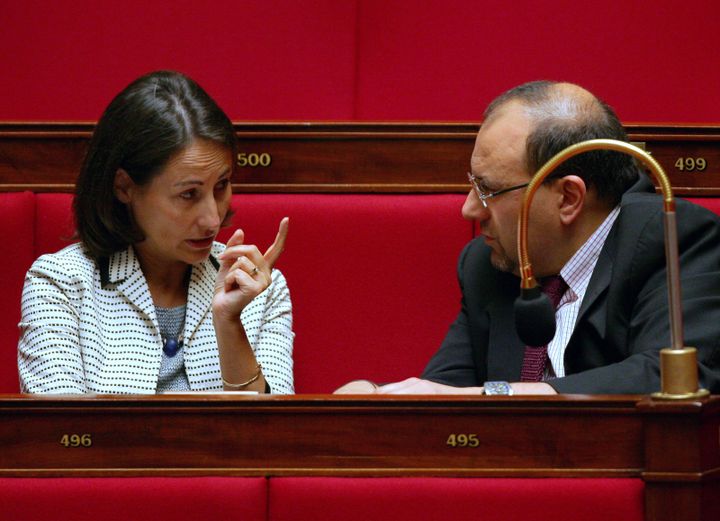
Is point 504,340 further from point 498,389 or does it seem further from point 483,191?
point 498,389

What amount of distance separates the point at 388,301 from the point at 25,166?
1.76ft

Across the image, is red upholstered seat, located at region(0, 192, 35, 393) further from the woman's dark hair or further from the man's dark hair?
the man's dark hair

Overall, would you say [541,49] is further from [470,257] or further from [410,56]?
[470,257]

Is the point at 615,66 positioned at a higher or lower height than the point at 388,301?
higher

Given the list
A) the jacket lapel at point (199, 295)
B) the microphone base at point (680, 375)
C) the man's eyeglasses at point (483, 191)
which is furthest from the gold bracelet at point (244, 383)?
the microphone base at point (680, 375)

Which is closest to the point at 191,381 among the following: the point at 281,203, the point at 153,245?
the point at 153,245

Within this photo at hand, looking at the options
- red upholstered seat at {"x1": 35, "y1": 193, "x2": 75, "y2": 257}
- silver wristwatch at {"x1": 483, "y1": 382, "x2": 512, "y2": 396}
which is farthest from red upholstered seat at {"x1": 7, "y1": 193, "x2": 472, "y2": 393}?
silver wristwatch at {"x1": 483, "y1": 382, "x2": 512, "y2": 396}

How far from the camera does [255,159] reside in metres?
1.79

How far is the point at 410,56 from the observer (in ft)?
6.53

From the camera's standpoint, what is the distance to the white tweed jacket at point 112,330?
1.49 m

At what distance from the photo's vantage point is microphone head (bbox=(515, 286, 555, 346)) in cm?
119

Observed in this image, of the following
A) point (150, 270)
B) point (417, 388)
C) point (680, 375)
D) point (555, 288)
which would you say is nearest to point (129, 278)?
point (150, 270)

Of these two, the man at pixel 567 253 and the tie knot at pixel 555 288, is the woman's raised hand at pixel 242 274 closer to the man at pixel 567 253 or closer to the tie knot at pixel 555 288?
the man at pixel 567 253

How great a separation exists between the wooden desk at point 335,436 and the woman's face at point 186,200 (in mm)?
453
